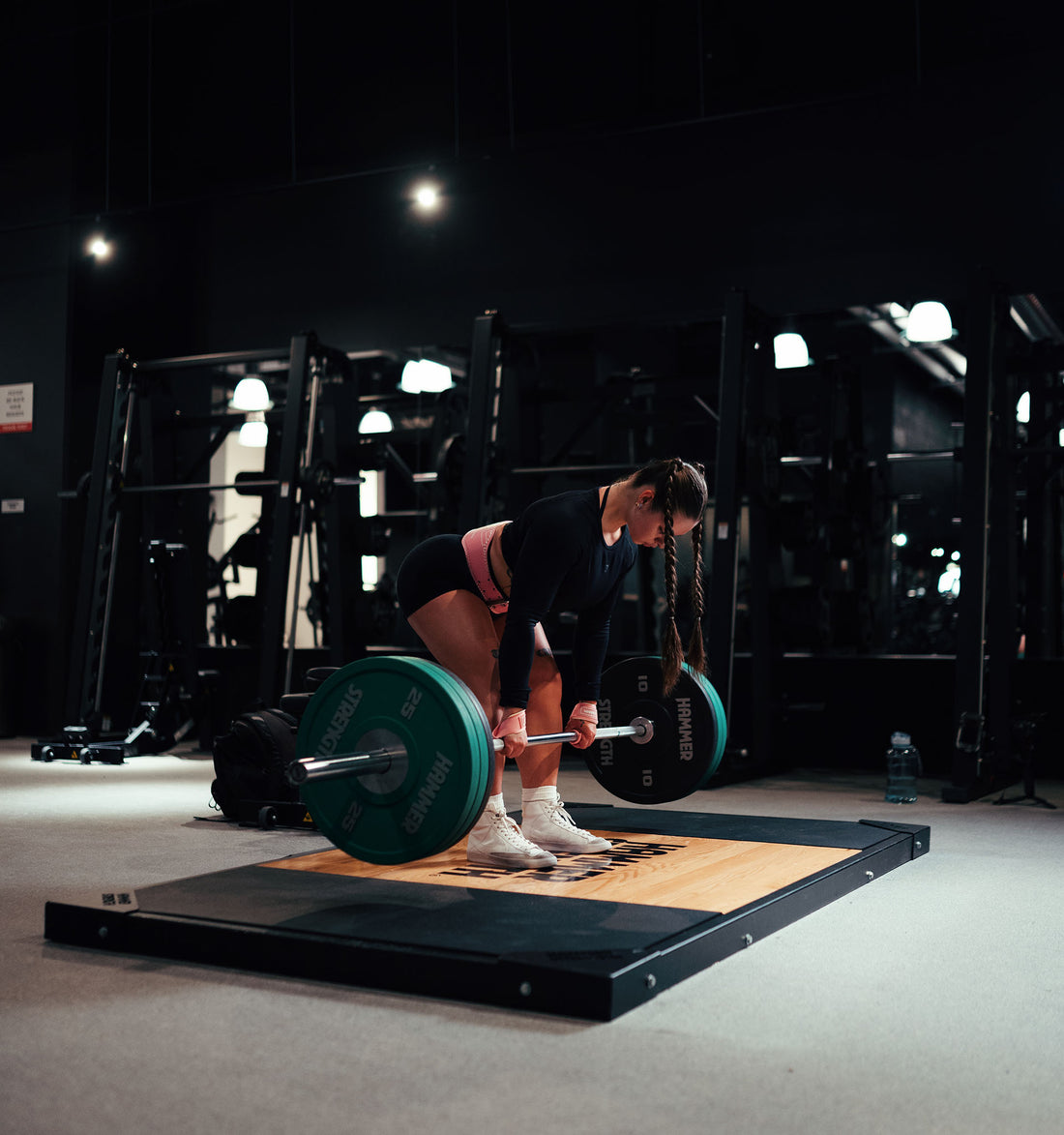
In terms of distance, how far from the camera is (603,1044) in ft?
6.71

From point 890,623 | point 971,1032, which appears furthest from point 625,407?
point 971,1032

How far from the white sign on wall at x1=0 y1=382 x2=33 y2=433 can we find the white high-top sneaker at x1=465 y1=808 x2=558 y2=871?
6036mm

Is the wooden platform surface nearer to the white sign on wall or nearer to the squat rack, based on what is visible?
the squat rack

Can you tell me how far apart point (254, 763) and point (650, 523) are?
2.11 metres

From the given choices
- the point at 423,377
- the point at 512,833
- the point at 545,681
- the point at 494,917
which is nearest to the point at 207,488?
the point at 423,377

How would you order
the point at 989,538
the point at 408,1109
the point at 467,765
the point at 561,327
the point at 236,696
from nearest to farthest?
1. the point at 408,1109
2. the point at 467,765
3. the point at 989,538
4. the point at 561,327
5. the point at 236,696

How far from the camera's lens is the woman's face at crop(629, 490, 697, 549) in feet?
9.70

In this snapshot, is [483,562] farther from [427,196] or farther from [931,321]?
[427,196]

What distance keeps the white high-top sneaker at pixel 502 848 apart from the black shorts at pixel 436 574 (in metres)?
0.58

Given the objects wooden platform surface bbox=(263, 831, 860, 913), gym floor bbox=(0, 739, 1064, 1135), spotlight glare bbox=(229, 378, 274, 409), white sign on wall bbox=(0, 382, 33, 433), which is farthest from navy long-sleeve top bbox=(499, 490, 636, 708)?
white sign on wall bbox=(0, 382, 33, 433)

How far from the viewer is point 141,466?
7.19 meters

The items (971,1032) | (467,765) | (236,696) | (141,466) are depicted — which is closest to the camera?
(971,1032)

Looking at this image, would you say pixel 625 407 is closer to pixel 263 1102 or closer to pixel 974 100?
pixel 974 100

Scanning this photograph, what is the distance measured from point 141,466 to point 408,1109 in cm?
596
